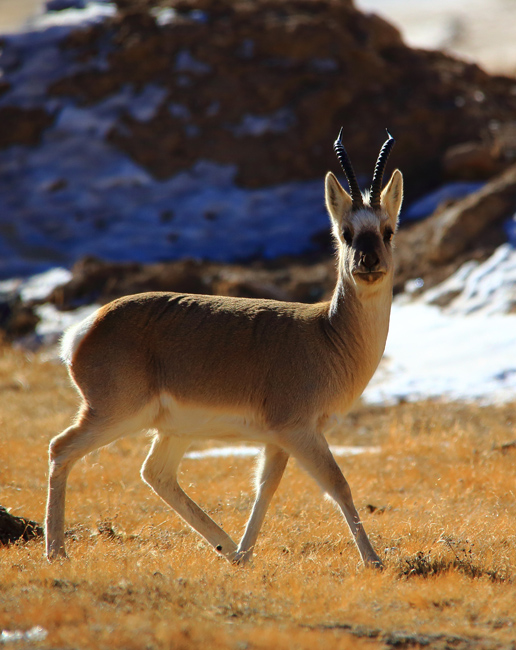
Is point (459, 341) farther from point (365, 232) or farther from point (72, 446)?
point (72, 446)

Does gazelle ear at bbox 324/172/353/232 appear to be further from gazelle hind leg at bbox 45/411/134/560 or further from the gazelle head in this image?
gazelle hind leg at bbox 45/411/134/560

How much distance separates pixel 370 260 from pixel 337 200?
920 mm

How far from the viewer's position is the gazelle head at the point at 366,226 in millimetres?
5883

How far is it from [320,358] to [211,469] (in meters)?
3.51

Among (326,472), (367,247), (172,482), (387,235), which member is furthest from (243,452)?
(367,247)

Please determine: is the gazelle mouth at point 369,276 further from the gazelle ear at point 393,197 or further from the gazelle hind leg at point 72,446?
the gazelle hind leg at point 72,446

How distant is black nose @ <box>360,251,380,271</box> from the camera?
19.0 feet

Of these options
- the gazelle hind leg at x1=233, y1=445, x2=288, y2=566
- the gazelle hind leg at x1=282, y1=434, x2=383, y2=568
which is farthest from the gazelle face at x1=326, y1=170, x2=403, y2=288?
the gazelle hind leg at x1=233, y1=445, x2=288, y2=566

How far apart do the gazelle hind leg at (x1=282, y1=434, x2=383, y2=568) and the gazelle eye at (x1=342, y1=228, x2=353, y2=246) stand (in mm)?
1626

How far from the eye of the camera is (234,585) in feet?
16.1

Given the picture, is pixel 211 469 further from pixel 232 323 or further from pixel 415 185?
pixel 415 185

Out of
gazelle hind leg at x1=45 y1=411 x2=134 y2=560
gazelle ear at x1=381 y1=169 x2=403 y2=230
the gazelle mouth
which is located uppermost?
gazelle ear at x1=381 y1=169 x2=403 y2=230

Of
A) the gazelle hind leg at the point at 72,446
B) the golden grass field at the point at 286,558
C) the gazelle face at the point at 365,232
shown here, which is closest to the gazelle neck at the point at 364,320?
the gazelle face at the point at 365,232

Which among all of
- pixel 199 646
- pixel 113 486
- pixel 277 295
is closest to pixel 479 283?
pixel 277 295
